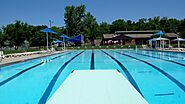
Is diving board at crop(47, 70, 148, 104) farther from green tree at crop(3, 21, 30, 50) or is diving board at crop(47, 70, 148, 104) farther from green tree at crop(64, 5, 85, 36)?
green tree at crop(64, 5, 85, 36)

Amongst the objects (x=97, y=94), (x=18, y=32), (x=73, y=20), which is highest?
(x=73, y=20)

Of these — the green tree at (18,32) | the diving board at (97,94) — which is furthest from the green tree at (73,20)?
the diving board at (97,94)

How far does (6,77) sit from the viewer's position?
8.97 metres

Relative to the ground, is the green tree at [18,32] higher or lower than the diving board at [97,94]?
higher

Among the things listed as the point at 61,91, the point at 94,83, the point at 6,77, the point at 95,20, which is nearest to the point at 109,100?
the point at 61,91

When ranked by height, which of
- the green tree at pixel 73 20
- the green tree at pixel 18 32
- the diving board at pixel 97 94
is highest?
the green tree at pixel 73 20

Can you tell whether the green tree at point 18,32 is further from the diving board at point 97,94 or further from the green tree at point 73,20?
the diving board at point 97,94

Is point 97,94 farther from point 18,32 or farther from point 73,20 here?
point 73,20

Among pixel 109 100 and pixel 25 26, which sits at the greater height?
pixel 25 26

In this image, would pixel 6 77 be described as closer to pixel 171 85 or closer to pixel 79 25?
pixel 171 85

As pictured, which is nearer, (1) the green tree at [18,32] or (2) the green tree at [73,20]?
(1) the green tree at [18,32]

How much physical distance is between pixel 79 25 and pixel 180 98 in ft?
159

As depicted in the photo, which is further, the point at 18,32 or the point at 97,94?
the point at 18,32

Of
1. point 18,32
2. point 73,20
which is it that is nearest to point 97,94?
point 18,32
